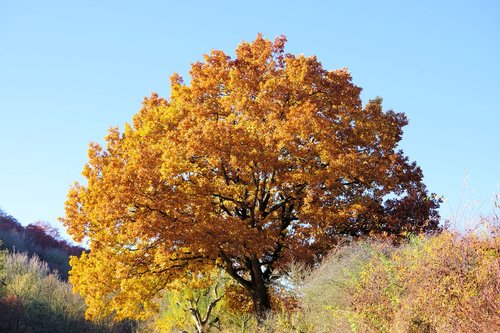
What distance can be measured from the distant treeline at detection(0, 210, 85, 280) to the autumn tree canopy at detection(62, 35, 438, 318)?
23407 mm

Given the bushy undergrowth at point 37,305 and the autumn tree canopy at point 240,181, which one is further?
the bushy undergrowth at point 37,305

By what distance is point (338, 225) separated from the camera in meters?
22.0

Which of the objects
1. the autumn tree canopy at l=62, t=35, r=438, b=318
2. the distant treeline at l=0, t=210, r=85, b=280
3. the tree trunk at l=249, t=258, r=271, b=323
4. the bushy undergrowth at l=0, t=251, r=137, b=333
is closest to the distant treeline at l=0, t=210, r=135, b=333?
the bushy undergrowth at l=0, t=251, r=137, b=333

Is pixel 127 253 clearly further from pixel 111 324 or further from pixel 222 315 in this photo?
pixel 111 324

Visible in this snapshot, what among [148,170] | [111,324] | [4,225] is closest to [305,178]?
[148,170]

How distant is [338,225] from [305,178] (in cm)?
277

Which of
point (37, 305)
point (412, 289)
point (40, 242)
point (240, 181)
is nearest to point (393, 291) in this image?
point (412, 289)

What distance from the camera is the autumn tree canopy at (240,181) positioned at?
19125 millimetres

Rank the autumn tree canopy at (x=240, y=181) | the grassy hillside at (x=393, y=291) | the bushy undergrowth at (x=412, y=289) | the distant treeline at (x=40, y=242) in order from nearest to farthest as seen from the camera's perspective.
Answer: the bushy undergrowth at (x=412, y=289)
the grassy hillside at (x=393, y=291)
the autumn tree canopy at (x=240, y=181)
the distant treeline at (x=40, y=242)

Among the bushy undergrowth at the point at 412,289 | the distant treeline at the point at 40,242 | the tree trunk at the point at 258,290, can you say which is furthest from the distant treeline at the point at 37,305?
the bushy undergrowth at the point at 412,289

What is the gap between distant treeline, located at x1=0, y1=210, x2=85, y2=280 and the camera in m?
45.2

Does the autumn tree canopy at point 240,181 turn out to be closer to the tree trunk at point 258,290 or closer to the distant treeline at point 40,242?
the tree trunk at point 258,290

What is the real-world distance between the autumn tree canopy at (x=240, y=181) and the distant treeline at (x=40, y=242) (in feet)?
76.8

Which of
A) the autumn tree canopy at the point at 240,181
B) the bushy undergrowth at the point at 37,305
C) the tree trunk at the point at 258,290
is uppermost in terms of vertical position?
the autumn tree canopy at the point at 240,181
